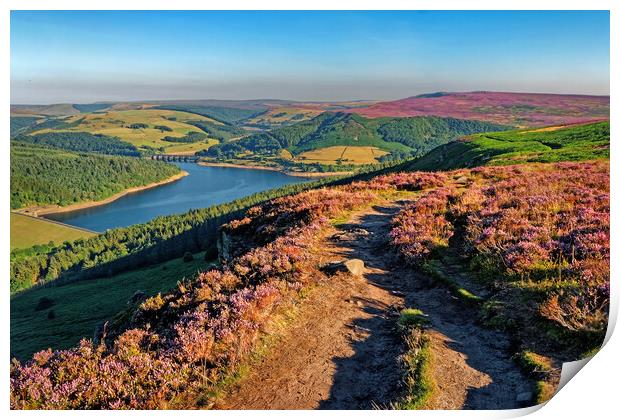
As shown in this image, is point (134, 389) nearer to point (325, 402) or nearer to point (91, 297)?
point (325, 402)

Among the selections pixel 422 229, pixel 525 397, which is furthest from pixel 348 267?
pixel 525 397

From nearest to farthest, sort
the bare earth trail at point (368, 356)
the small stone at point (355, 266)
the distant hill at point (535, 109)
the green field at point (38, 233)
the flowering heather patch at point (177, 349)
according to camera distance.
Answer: the bare earth trail at point (368, 356) → the flowering heather patch at point (177, 349) → the small stone at point (355, 266) → the distant hill at point (535, 109) → the green field at point (38, 233)

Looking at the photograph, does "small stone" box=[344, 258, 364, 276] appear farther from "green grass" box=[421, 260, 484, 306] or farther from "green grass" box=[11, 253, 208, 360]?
"green grass" box=[11, 253, 208, 360]

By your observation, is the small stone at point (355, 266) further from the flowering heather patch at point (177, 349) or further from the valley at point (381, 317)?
the flowering heather patch at point (177, 349)

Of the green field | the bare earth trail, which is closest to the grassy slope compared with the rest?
the bare earth trail

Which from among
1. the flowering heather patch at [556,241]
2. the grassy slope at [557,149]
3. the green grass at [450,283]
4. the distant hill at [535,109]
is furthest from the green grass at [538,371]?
the distant hill at [535,109]

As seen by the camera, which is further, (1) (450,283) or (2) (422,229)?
(2) (422,229)

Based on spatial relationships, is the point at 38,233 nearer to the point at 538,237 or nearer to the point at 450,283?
the point at 450,283
